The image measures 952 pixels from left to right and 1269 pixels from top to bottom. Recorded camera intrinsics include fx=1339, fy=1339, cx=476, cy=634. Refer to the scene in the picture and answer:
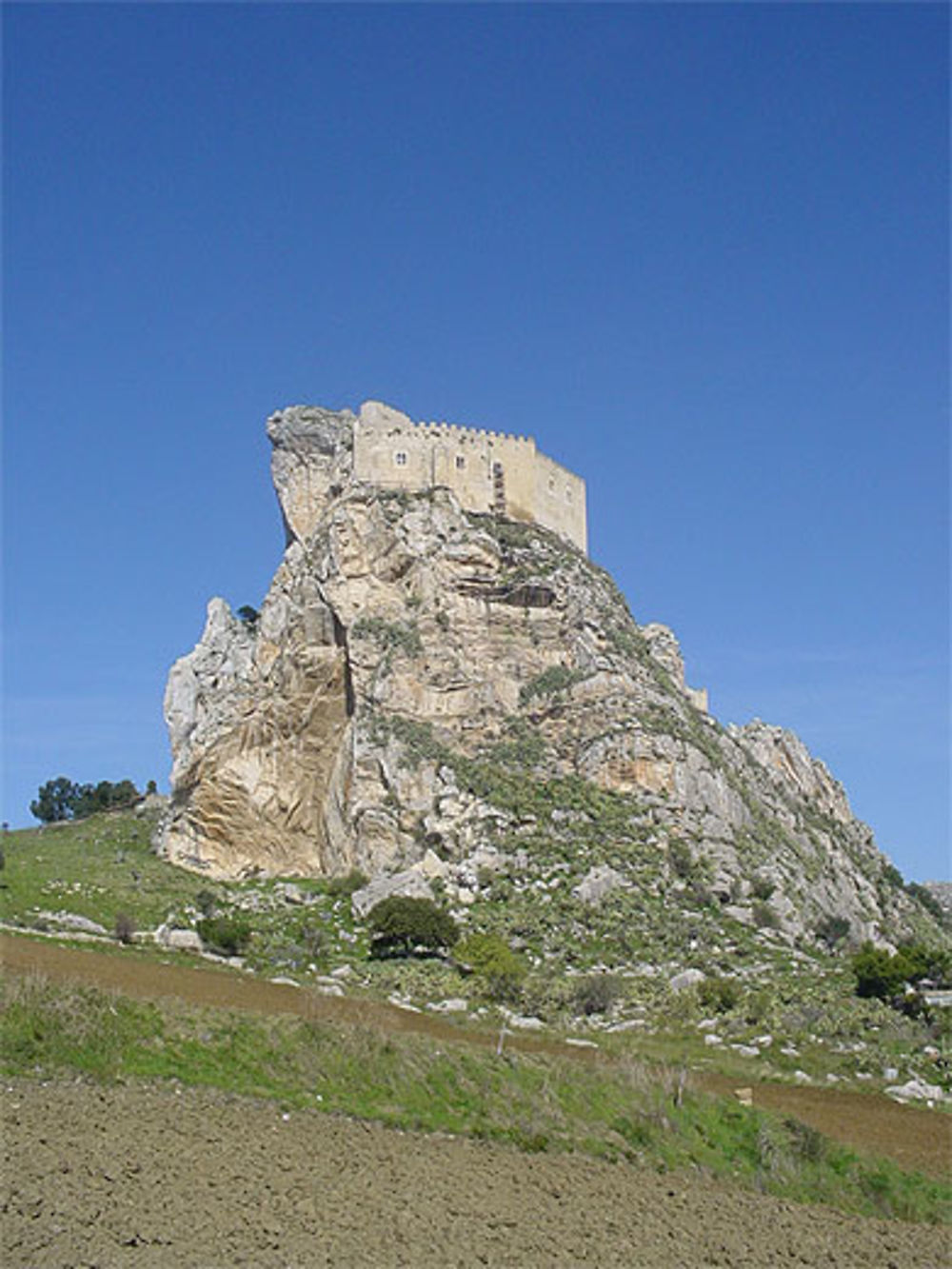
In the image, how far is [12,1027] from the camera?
2139 cm

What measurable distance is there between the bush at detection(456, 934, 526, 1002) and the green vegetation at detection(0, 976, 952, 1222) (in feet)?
50.5

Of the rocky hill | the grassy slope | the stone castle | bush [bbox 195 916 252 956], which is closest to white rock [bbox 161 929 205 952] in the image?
bush [bbox 195 916 252 956]

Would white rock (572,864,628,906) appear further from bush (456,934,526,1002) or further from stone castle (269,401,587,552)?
stone castle (269,401,587,552)

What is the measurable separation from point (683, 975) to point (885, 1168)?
64.3 feet

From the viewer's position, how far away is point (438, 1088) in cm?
2317

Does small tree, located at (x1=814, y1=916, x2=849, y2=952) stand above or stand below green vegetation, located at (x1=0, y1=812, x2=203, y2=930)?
below

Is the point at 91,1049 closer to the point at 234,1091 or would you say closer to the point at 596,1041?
the point at 234,1091

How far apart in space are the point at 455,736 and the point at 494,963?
828 inches

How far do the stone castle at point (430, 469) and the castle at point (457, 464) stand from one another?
0.16ft

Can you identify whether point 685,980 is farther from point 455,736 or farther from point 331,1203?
point 331,1203

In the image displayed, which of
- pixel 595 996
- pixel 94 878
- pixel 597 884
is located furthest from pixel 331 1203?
pixel 94 878

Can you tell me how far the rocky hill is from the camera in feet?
184

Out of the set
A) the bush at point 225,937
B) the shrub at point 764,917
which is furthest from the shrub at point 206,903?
the shrub at point 764,917

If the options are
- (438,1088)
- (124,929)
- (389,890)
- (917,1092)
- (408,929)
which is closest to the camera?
(438,1088)
